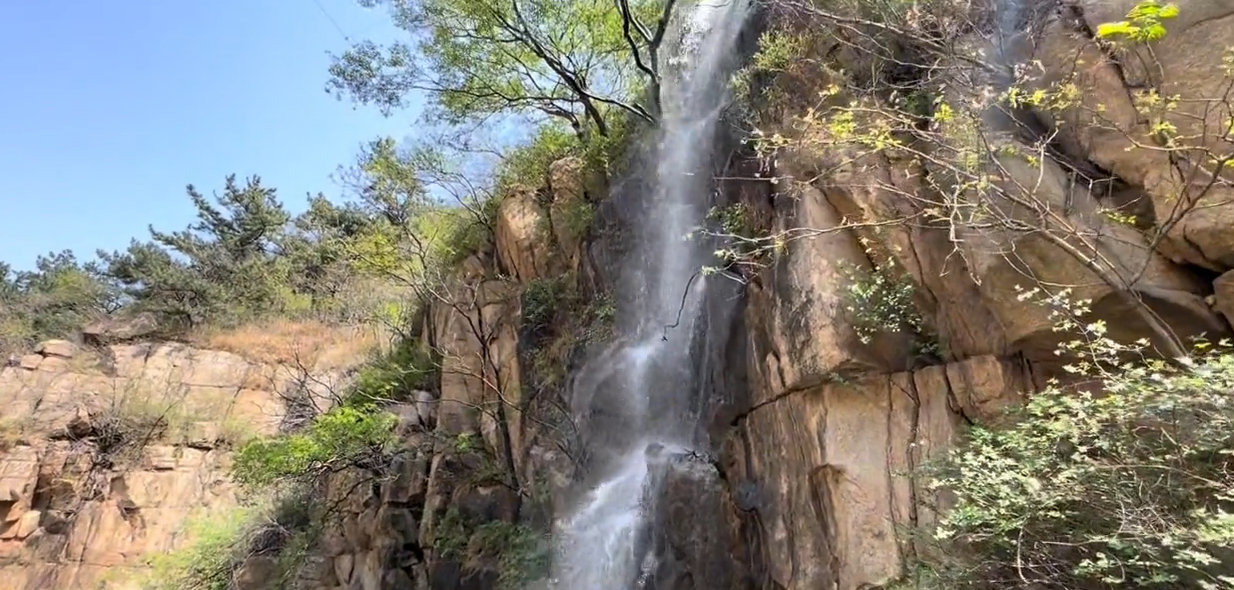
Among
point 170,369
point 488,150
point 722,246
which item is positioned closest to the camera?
point 722,246

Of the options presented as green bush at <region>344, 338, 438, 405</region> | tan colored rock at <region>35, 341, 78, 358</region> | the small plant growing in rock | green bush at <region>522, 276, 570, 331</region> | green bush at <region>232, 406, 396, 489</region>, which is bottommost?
green bush at <region>232, 406, 396, 489</region>

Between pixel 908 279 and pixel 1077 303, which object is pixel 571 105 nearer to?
pixel 908 279

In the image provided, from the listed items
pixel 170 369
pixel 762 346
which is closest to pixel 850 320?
pixel 762 346

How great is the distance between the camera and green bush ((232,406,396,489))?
9422mm

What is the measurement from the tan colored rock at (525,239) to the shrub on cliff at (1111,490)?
25.0ft

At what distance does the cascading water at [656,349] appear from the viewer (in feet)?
25.3

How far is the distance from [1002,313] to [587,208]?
260 inches

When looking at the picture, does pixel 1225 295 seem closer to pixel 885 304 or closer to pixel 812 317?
pixel 885 304

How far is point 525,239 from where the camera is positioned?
11086mm

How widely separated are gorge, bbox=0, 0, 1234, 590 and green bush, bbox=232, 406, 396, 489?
0.75 feet

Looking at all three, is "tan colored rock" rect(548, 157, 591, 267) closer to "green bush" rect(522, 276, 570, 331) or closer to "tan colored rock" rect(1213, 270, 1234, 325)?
"green bush" rect(522, 276, 570, 331)

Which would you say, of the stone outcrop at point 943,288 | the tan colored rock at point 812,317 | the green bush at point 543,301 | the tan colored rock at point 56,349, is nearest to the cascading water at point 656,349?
the green bush at point 543,301

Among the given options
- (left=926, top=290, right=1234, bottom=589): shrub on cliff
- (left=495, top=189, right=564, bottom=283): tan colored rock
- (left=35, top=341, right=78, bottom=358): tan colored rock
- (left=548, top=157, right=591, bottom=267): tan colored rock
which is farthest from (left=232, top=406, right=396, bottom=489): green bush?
(left=35, top=341, right=78, bottom=358): tan colored rock

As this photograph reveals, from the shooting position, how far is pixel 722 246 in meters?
8.34
